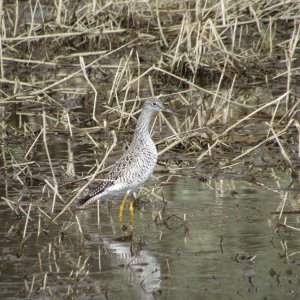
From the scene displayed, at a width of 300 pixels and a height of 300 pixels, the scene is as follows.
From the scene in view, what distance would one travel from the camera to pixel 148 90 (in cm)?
1356

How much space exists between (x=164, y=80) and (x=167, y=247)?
6452 millimetres

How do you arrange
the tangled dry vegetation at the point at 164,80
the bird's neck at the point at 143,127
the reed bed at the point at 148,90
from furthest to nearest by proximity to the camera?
the tangled dry vegetation at the point at 164,80 → the reed bed at the point at 148,90 → the bird's neck at the point at 143,127

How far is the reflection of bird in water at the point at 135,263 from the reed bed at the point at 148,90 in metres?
0.28

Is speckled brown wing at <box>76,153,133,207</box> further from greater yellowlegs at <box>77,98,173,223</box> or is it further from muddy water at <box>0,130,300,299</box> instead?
muddy water at <box>0,130,300,299</box>

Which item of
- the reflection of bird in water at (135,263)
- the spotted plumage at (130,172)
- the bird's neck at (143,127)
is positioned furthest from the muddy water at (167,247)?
the bird's neck at (143,127)

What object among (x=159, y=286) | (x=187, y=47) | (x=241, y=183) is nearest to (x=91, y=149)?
(x=241, y=183)

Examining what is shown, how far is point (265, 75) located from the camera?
13750 mm

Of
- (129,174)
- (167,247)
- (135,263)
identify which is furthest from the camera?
(129,174)

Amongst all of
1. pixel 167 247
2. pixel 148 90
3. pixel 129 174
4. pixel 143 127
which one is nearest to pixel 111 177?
pixel 129 174

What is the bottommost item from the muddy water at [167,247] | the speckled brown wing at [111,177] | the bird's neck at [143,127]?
Answer: the muddy water at [167,247]

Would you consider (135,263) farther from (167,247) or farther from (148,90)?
(148,90)

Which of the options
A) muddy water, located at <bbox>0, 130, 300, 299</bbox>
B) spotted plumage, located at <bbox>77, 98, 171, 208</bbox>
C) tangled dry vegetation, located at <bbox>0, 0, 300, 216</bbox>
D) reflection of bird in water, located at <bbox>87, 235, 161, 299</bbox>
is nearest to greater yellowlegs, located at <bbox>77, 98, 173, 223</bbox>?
spotted plumage, located at <bbox>77, 98, 171, 208</bbox>

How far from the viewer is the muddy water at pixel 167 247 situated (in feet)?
21.5

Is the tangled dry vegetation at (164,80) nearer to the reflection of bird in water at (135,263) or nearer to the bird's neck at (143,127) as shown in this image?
the bird's neck at (143,127)
